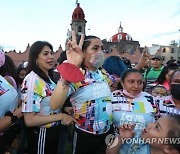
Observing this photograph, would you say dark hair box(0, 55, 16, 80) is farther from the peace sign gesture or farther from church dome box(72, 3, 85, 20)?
church dome box(72, 3, 85, 20)

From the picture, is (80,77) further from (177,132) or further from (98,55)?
(177,132)

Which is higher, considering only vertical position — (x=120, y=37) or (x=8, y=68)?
(x=120, y=37)

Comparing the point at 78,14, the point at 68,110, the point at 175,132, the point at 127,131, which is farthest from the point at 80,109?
the point at 78,14

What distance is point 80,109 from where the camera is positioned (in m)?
2.38

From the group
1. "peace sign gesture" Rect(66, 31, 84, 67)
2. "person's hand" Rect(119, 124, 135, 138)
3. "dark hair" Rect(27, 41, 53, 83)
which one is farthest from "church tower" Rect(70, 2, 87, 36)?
"person's hand" Rect(119, 124, 135, 138)

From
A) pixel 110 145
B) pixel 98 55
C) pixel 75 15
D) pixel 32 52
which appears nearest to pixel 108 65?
pixel 98 55

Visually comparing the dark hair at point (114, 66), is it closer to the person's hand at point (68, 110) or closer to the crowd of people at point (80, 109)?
the crowd of people at point (80, 109)

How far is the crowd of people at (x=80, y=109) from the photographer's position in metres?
2.02

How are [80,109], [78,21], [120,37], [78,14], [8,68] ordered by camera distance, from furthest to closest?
[120,37] < [78,14] < [78,21] < [8,68] < [80,109]

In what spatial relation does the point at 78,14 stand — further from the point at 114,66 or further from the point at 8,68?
the point at 8,68

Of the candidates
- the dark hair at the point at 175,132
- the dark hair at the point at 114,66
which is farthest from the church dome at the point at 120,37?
the dark hair at the point at 175,132

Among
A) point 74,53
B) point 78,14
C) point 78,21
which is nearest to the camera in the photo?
point 74,53

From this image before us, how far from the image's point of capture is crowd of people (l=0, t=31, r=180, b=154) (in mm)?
→ 2023

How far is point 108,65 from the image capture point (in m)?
3.80
